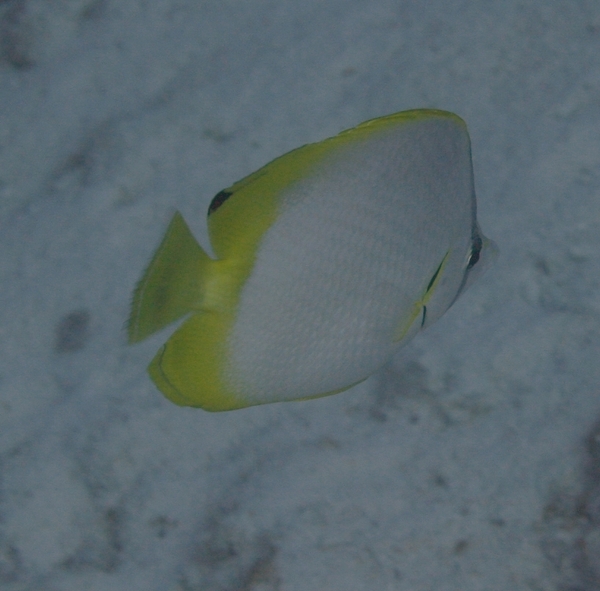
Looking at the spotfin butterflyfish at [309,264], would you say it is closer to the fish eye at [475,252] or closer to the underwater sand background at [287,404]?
the fish eye at [475,252]

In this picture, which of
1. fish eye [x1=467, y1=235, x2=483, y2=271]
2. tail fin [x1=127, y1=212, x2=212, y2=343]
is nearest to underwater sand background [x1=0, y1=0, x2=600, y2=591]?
fish eye [x1=467, y1=235, x2=483, y2=271]

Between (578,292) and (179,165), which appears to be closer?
(578,292)

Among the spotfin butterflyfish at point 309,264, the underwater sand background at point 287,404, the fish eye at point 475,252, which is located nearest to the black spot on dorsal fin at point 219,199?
the spotfin butterflyfish at point 309,264

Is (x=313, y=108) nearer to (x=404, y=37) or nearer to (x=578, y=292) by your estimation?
(x=404, y=37)

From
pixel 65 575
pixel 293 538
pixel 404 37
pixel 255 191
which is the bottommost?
pixel 293 538

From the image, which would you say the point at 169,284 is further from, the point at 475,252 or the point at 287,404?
the point at 287,404

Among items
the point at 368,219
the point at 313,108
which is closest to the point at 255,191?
the point at 368,219

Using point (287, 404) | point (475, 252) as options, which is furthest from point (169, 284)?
point (287, 404)
